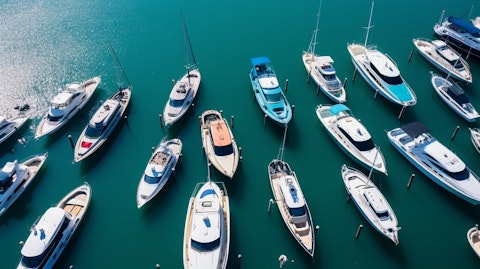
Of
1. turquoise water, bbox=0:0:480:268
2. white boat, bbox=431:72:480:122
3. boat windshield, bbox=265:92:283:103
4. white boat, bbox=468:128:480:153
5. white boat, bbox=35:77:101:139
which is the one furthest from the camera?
boat windshield, bbox=265:92:283:103

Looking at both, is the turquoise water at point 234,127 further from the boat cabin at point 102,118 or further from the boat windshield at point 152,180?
the boat cabin at point 102,118

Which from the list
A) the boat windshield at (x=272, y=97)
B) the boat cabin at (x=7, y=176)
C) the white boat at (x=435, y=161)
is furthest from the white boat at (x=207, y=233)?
the white boat at (x=435, y=161)

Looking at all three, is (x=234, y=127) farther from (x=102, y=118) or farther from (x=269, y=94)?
(x=102, y=118)

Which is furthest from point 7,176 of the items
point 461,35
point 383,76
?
point 461,35

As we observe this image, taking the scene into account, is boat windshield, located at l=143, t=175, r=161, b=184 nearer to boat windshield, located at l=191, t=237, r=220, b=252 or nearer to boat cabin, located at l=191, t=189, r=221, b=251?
boat cabin, located at l=191, t=189, r=221, b=251

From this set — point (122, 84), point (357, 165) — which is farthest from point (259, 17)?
point (357, 165)

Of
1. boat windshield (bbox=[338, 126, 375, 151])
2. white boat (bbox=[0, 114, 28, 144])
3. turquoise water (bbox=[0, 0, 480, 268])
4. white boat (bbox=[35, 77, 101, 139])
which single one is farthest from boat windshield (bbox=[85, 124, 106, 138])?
boat windshield (bbox=[338, 126, 375, 151])
